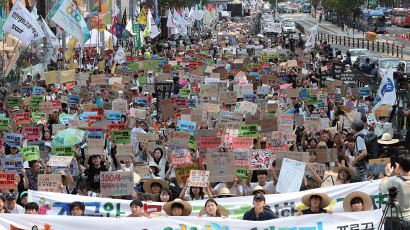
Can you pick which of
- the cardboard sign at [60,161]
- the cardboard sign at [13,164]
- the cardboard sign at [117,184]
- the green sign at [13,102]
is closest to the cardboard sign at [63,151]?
the cardboard sign at [60,161]

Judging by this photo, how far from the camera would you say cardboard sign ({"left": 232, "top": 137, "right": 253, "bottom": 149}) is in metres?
13.4

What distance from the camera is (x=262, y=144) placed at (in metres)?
13.9

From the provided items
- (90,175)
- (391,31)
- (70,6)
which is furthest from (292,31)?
(90,175)

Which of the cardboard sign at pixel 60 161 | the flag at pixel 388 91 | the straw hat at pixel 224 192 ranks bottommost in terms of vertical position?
the straw hat at pixel 224 192

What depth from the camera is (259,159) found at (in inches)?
462

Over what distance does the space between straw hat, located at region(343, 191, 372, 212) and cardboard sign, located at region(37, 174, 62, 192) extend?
3778 mm

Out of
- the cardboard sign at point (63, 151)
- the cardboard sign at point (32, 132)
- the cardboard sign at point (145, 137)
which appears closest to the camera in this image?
the cardboard sign at point (63, 151)

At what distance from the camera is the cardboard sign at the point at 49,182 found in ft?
36.7

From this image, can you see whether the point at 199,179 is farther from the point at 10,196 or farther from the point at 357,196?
the point at 10,196

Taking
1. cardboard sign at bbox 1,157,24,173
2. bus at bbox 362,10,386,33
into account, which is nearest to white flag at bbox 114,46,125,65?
cardboard sign at bbox 1,157,24,173

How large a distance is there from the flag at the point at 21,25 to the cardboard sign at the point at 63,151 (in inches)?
462

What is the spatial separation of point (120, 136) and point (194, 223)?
5573 millimetres

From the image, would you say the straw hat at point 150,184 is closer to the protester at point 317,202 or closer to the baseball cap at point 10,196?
the baseball cap at point 10,196

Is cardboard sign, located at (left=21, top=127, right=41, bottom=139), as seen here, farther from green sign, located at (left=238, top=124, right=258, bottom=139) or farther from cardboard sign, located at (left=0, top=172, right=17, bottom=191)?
cardboard sign, located at (left=0, top=172, right=17, bottom=191)
